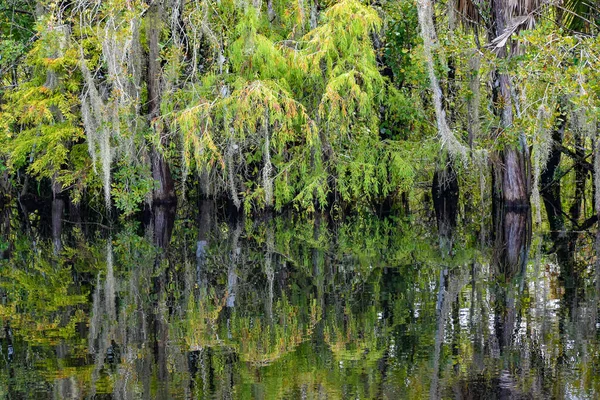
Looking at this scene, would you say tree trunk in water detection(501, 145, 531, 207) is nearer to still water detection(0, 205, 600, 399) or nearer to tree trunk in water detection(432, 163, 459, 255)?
tree trunk in water detection(432, 163, 459, 255)

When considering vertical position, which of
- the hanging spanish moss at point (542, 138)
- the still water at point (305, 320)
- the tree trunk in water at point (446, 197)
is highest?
the hanging spanish moss at point (542, 138)

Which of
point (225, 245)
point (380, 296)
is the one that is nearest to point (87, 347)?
point (380, 296)

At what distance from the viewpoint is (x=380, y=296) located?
31.6 ft

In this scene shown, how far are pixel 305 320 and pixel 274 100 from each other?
9.63m

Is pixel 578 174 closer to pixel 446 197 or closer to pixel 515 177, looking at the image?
pixel 446 197

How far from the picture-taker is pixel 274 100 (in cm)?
1764

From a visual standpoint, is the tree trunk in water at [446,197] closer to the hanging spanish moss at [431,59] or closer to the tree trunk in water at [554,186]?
the hanging spanish moss at [431,59]

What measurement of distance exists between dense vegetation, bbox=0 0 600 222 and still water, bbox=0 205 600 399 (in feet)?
11.8

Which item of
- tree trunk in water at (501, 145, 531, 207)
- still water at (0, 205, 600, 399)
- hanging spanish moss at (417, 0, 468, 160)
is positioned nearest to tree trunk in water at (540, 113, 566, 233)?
tree trunk in water at (501, 145, 531, 207)

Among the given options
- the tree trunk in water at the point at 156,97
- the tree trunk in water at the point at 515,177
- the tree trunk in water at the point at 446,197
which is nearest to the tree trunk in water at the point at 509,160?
the tree trunk in water at the point at 515,177

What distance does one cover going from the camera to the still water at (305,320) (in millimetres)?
6344

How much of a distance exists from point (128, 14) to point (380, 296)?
352 inches

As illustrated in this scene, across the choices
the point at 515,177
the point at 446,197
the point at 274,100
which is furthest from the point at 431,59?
the point at 446,197

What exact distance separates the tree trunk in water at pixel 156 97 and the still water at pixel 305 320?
5419 millimetres
